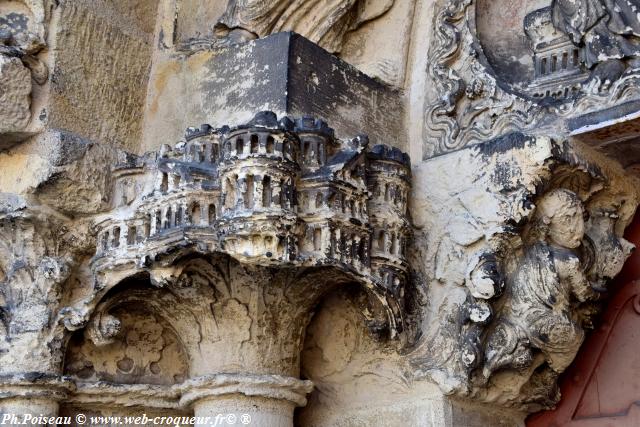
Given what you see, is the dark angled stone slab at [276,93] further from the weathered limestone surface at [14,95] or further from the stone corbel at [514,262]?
the weathered limestone surface at [14,95]

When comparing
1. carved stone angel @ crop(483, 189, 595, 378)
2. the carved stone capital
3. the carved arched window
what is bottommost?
the carved stone capital

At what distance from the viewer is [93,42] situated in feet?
11.7

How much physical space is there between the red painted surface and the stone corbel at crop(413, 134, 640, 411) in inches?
5.2

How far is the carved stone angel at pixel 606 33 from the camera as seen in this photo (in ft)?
10.8

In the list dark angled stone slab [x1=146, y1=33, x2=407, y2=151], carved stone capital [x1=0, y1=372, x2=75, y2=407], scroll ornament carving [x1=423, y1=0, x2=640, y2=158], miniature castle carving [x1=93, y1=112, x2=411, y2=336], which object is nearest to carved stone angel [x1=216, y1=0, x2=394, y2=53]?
dark angled stone slab [x1=146, y1=33, x2=407, y2=151]

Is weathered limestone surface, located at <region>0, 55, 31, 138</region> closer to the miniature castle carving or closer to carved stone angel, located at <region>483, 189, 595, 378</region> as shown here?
the miniature castle carving

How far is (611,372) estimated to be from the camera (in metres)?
3.51

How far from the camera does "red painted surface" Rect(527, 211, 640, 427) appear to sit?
136 inches

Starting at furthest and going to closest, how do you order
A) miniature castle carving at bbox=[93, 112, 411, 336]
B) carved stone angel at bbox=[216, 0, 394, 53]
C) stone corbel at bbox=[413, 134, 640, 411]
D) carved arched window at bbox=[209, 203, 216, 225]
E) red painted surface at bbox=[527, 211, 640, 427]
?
carved stone angel at bbox=[216, 0, 394, 53] < red painted surface at bbox=[527, 211, 640, 427] < stone corbel at bbox=[413, 134, 640, 411] < carved arched window at bbox=[209, 203, 216, 225] < miniature castle carving at bbox=[93, 112, 411, 336]

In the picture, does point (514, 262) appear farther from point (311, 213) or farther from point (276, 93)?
point (276, 93)

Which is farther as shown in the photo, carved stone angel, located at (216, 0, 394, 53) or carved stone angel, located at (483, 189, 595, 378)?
carved stone angel, located at (216, 0, 394, 53)

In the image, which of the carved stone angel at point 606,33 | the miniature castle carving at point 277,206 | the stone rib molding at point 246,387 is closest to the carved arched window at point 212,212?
the miniature castle carving at point 277,206

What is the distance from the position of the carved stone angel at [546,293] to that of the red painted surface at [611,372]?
0.78 ft

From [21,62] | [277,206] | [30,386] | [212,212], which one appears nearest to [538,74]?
[277,206]
